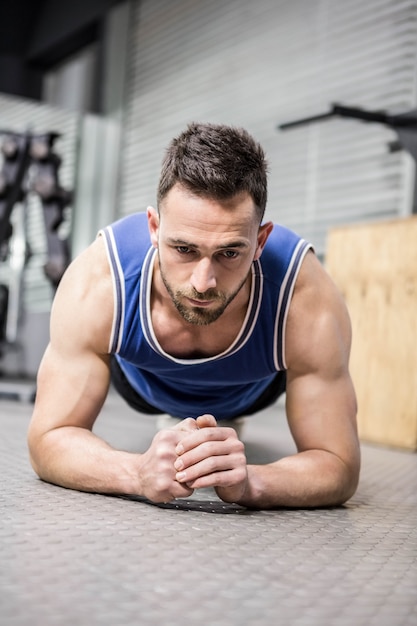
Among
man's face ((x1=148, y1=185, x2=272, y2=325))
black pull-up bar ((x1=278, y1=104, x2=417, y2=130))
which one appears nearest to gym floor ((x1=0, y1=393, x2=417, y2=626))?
man's face ((x1=148, y1=185, x2=272, y2=325))

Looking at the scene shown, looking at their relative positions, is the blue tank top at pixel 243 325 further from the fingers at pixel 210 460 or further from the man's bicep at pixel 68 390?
the fingers at pixel 210 460

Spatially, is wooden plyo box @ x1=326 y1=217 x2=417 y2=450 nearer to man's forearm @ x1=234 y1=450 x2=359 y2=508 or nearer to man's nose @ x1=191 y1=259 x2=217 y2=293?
man's forearm @ x1=234 y1=450 x2=359 y2=508

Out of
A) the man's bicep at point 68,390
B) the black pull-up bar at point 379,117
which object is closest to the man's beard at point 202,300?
the man's bicep at point 68,390

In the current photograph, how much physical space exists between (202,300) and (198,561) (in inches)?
17.7

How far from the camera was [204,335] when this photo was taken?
1.44 meters

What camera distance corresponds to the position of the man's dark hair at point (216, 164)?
123cm

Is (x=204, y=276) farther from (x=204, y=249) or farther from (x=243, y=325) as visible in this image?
(x=243, y=325)

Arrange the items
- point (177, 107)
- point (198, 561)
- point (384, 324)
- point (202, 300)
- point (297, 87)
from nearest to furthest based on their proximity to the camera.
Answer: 1. point (198, 561)
2. point (202, 300)
3. point (384, 324)
4. point (297, 87)
5. point (177, 107)

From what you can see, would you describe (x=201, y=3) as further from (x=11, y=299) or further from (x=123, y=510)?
(x=123, y=510)

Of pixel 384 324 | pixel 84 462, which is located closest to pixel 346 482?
pixel 84 462

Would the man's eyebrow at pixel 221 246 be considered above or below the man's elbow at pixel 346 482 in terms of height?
above

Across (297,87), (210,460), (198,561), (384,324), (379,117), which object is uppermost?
(297,87)

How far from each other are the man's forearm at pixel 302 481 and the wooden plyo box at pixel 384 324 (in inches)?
46.6

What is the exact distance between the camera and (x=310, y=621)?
0.78 m
